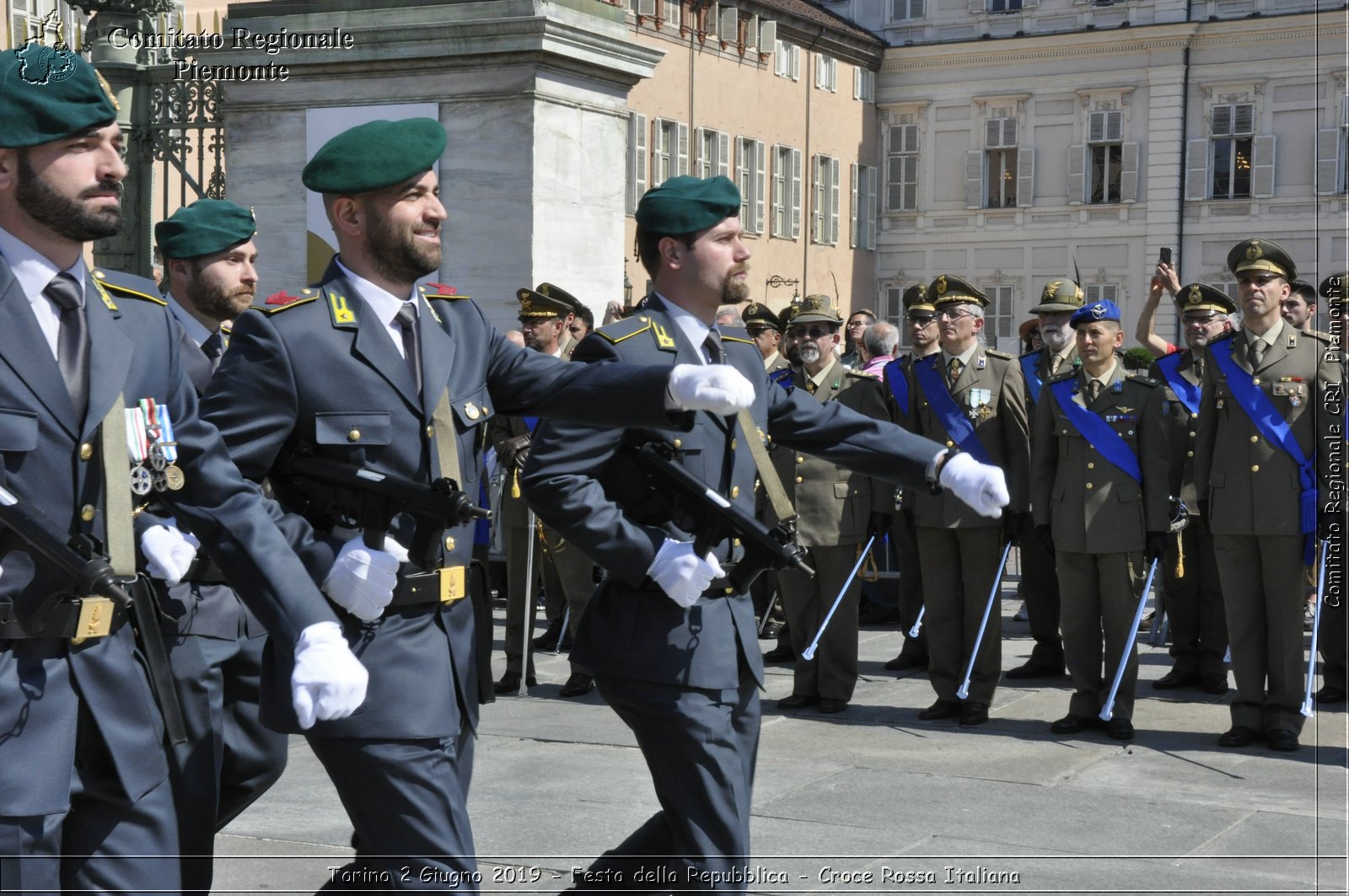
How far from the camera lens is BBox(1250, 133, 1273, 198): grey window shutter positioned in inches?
1683

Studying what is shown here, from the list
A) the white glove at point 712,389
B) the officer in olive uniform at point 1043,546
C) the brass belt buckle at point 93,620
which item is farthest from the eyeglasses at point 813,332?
the brass belt buckle at point 93,620

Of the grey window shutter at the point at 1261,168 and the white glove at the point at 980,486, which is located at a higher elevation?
the grey window shutter at the point at 1261,168

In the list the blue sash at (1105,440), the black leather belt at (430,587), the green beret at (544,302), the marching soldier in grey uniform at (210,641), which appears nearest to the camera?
the black leather belt at (430,587)

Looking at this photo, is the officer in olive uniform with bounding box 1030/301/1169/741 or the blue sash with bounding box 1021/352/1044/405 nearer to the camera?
the officer in olive uniform with bounding box 1030/301/1169/741

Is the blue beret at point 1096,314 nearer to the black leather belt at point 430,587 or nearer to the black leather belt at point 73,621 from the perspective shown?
the black leather belt at point 430,587

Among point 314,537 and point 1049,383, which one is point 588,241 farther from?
point 314,537

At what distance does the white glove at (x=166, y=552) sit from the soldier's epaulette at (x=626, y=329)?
147 cm

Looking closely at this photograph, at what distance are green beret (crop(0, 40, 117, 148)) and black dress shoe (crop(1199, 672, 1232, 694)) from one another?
24.7 ft

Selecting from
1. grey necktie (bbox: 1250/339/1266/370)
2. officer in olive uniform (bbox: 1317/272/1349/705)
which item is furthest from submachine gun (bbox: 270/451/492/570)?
officer in olive uniform (bbox: 1317/272/1349/705)

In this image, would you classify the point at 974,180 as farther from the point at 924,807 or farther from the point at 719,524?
the point at 719,524

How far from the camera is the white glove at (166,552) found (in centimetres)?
377

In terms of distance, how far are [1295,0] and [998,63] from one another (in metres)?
7.33

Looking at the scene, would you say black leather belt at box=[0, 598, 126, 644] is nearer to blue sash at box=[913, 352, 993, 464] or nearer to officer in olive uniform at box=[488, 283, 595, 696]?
officer in olive uniform at box=[488, 283, 595, 696]

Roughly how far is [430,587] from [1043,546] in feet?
20.5
